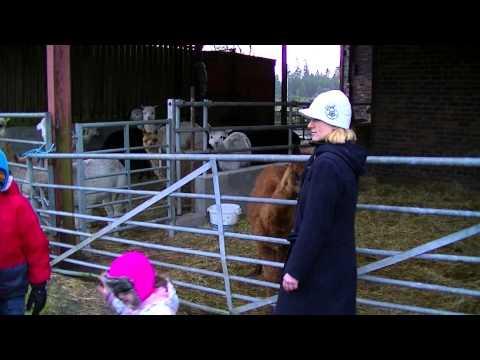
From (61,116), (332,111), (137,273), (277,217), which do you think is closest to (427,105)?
(277,217)

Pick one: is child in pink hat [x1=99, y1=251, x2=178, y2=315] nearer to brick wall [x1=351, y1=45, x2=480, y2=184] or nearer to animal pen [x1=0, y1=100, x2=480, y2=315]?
animal pen [x1=0, y1=100, x2=480, y2=315]

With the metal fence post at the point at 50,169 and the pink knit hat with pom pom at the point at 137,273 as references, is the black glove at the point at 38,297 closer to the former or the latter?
the pink knit hat with pom pom at the point at 137,273

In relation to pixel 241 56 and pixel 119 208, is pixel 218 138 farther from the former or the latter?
pixel 241 56

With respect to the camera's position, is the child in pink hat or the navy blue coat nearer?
the child in pink hat

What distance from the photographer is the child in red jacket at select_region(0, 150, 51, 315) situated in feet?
10.6

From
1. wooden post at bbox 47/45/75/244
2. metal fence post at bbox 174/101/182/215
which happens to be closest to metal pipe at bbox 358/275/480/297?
wooden post at bbox 47/45/75/244

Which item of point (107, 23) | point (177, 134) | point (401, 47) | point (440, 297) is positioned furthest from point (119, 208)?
point (401, 47)

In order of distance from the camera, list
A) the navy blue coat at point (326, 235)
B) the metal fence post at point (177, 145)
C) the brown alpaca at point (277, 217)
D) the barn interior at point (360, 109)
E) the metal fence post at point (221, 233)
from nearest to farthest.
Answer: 1. the navy blue coat at point (326, 235)
2. the metal fence post at point (221, 233)
3. the brown alpaca at point (277, 217)
4. the barn interior at point (360, 109)
5. the metal fence post at point (177, 145)

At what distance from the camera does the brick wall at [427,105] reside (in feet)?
33.0

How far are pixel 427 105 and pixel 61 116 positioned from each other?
23.3ft

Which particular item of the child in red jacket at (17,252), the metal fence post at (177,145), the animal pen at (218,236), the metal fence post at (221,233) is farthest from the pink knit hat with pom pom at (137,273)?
the metal fence post at (177,145)

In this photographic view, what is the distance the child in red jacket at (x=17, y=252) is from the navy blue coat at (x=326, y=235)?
153 cm

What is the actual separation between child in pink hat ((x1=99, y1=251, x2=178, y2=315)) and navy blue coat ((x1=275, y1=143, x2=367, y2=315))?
0.64 metres

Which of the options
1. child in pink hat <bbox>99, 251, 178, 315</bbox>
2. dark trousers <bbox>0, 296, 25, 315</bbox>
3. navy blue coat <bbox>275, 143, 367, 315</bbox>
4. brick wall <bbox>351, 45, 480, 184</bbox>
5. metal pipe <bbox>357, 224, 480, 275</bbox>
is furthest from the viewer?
brick wall <bbox>351, 45, 480, 184</bbox>
